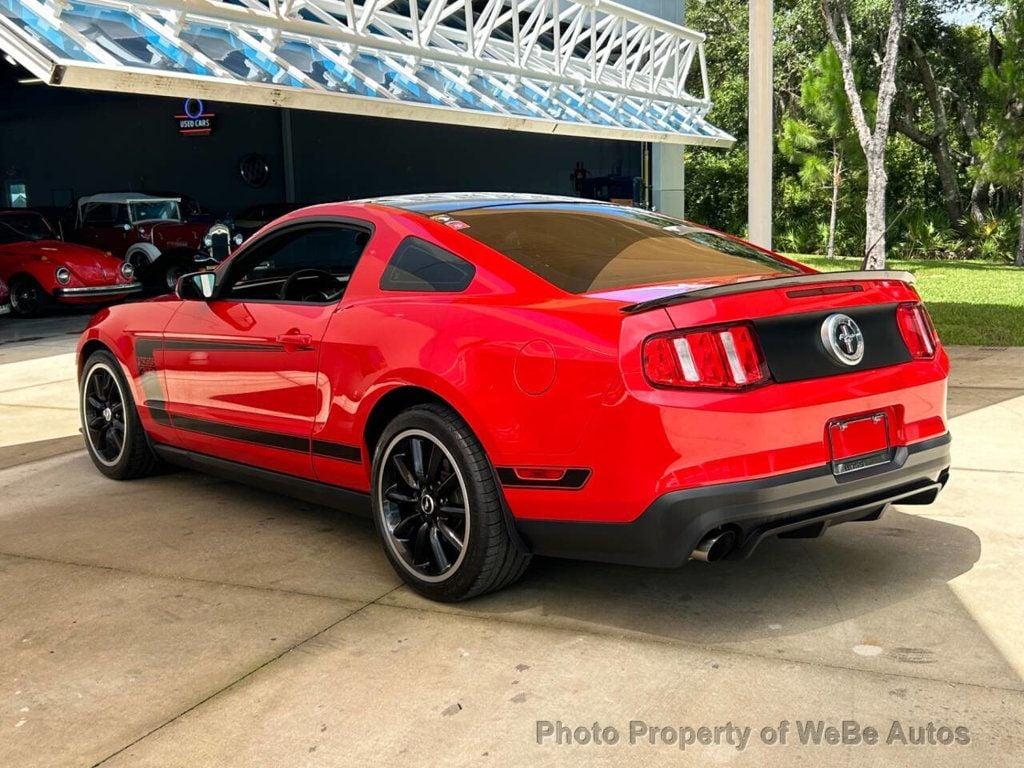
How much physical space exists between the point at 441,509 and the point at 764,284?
53.5 inches

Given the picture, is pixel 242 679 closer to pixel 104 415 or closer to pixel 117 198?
pixel 104 415

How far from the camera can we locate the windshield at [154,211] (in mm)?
20094

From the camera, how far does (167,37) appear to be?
11.1 meters

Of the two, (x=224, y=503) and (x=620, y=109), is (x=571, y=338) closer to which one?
(x=224, y=503)

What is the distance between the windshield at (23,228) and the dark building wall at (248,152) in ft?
28.2

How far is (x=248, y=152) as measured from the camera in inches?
1141

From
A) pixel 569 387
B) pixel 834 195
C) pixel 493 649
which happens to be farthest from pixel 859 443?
pixel 834 195

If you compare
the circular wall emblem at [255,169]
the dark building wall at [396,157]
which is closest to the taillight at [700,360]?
the dark building wall at [396,157]

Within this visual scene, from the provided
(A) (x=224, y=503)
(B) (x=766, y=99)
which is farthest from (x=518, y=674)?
(B) (x=766, y=99)

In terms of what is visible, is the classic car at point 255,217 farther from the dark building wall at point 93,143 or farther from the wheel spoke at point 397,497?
the wheel spoke at point 397,497

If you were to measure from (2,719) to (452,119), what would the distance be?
12.5 m

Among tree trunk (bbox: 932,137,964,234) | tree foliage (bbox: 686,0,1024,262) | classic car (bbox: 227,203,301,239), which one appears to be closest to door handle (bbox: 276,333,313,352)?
classic car (bbox: 227,203,301,239)

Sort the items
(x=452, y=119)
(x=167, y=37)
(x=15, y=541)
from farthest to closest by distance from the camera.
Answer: (x=452, y=119)
(x=167, y=37)
(x=15, y=541)

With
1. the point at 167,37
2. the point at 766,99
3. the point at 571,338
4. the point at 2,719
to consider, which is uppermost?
the point at 167,37
